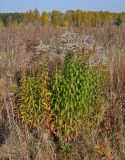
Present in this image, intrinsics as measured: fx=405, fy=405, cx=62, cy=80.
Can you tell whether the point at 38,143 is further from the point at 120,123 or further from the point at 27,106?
the point at 120,123

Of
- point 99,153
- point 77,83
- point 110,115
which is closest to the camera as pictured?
point 99,153

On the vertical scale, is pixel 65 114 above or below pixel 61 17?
above

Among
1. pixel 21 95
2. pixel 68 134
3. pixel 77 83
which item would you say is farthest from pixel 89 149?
pixel 21 95

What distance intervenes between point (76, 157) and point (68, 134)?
62 centimetres

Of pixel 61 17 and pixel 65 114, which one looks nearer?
pixel 65 114

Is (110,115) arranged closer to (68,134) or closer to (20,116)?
(68,134)

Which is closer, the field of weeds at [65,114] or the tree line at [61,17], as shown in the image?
the field of weeds at [65,114]

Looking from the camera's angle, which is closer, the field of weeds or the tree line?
the field of weeds

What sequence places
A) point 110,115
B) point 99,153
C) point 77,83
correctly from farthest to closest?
point 110,115, point 77,83, point 99,153

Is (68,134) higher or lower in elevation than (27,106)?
lower

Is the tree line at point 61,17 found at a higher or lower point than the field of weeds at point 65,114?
lower

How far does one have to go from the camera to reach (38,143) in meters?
5.92

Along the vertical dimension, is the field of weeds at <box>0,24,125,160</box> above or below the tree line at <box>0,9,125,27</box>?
above

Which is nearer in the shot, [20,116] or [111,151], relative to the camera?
[111,151]
